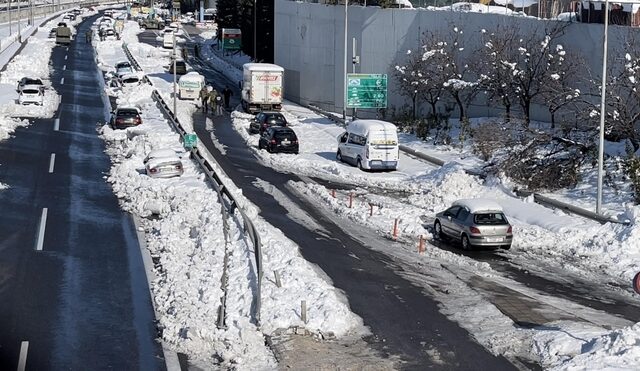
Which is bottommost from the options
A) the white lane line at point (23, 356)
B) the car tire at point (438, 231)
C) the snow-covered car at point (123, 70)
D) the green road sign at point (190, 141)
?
the car tire at point (438, 231)

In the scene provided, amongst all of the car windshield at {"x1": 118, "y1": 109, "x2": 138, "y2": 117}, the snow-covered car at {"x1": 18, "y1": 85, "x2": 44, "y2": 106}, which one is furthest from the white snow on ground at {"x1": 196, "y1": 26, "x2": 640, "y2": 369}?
the snow-covered car at {"x1": 18, "y1": 85, "x2": 44, "y2": 106}

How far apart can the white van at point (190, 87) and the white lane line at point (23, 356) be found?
52156mm

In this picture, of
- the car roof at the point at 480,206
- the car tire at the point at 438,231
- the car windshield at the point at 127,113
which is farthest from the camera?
the car windshield at the point at 127,113

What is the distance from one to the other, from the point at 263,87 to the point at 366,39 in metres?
7.56

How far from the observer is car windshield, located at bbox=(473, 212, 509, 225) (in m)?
29.7

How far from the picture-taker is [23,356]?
18.2 meters

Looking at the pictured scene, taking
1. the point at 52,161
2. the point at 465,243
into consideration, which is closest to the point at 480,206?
the point at 465,243

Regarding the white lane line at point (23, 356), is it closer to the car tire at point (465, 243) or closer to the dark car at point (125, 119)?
the car tire at point (465, 243)

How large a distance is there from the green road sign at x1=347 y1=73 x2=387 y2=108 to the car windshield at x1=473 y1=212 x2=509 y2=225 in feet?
88.0

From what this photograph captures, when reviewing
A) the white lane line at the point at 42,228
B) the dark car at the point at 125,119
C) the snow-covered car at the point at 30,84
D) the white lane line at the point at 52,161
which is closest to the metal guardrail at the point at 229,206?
the dark car at the point at 125,119

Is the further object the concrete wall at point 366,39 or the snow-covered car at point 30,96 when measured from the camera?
the snow-covered car at point 30,96

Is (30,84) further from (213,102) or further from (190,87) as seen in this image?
(213,102)

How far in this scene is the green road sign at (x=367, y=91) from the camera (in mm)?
56062

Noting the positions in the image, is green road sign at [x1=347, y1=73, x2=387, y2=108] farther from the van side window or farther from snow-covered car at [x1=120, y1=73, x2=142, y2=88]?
snow-covered car at [x1=120, y1=73, x2=142, y2=88]
